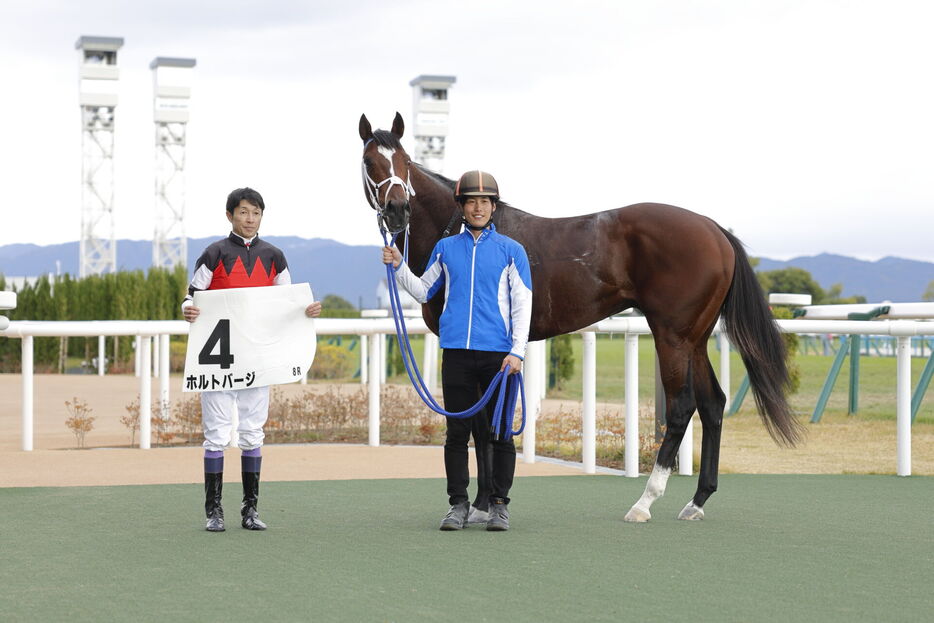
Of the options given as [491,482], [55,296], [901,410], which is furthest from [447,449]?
[55,296]

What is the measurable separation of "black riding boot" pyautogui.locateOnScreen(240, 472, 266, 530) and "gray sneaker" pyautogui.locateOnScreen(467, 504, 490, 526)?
0.86 metres

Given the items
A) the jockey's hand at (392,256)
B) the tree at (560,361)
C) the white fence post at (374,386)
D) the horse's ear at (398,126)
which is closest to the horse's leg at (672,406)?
the jockey's hand at (392,256)

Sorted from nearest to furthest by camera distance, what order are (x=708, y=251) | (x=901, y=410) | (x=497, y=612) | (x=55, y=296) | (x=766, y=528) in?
(x=497, y=612), (x=766, y=528), (x=708, y=251), (x=901, y=410), (x=55, y=296)

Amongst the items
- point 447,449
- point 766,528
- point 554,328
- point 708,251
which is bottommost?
point 766,528

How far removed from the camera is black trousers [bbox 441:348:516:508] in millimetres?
4695

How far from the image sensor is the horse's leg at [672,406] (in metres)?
4.95

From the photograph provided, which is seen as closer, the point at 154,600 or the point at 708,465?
the point at 154,600

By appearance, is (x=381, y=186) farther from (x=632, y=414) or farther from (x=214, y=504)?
(x=632, y=414)

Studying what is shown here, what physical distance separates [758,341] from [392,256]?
1760 millimetres

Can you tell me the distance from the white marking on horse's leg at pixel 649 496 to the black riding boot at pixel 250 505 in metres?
1.58

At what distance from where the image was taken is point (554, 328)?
5.02 metres

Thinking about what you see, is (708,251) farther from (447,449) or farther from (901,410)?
(901,410)

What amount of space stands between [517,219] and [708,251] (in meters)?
0.87

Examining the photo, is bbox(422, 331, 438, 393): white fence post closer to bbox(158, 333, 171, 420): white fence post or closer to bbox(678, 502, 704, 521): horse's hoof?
bbox(158, 333, 171, 420): white fence post
